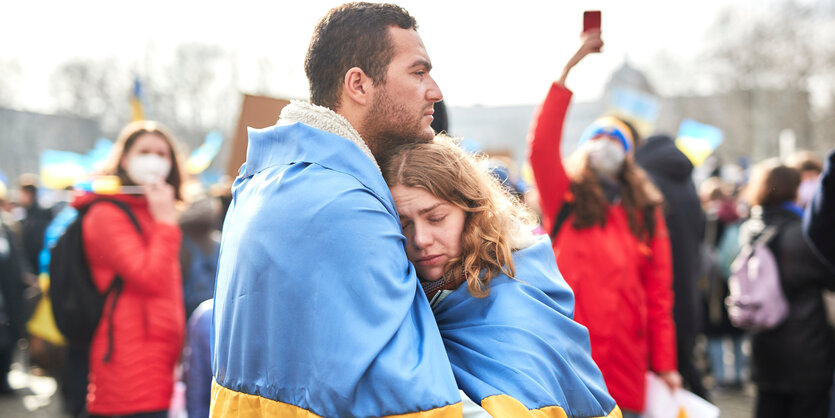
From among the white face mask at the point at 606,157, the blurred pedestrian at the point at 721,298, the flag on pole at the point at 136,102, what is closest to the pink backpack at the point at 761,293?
the white face mask at the point at 606,157

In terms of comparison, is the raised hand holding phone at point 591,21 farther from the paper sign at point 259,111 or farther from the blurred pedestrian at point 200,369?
the blurred pedestrian at point 200,369

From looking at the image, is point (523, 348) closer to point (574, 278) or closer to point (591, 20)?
point (591, 20)

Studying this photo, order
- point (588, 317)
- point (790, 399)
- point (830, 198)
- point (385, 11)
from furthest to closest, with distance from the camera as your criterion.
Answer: point (790, 399), point (588, 317), point (830, 198), point (385, 11)

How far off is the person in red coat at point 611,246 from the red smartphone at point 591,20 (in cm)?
55

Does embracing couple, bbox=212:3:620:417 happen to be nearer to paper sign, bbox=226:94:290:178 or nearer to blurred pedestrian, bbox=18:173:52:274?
paper sign, bbox=226:94:290:178

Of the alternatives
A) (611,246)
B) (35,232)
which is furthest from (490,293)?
(35,232)

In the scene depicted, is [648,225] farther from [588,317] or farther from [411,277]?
[411,277]

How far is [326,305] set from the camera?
1428 mm

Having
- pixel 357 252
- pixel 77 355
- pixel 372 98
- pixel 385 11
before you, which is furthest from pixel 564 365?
pixel 77 355

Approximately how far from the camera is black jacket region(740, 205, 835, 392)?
4.39 meters

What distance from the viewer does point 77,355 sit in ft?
13.4

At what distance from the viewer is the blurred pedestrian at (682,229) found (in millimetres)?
4926

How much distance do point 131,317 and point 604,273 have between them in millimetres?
2332

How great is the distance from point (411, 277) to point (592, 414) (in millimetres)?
601
